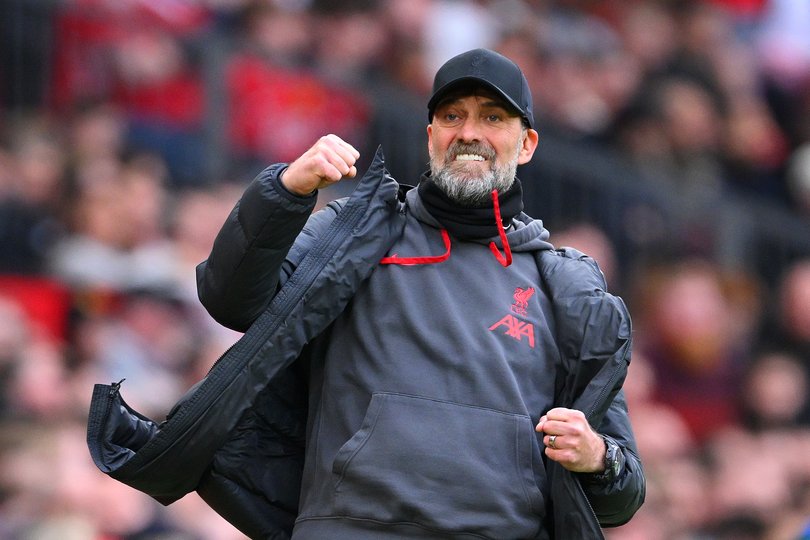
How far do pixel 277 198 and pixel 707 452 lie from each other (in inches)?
226

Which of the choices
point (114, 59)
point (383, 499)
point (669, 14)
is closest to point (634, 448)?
point (383, 499)

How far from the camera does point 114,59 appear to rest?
7098mm

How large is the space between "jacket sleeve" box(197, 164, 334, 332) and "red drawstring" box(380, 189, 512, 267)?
27 cm

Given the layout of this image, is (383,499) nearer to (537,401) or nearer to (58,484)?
(537,401)

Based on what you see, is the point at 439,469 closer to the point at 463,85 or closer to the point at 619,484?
the point at 619,484

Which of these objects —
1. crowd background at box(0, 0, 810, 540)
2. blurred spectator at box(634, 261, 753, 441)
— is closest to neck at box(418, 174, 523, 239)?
crowd background at box(0, 0, 810, 540)

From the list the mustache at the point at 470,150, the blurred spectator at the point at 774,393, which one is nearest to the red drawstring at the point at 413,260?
the mustache at the point at 470,150

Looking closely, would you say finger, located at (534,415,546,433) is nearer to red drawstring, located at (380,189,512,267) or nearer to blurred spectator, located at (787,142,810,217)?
red drawstring, located at (380,189,512,267)

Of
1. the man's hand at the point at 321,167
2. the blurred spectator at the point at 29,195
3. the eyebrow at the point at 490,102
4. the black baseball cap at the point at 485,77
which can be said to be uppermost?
the blurred spectator at the point at 29,195

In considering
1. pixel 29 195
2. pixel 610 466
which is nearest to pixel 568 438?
pixel 610 466

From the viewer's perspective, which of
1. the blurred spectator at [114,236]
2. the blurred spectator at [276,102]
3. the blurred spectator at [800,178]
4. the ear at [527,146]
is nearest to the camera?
the ear at [527,146]

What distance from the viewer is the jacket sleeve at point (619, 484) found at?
10.7 ft

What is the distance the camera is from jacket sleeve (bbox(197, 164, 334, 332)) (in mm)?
3113

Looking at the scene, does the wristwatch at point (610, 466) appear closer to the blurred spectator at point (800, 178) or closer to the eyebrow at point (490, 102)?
the eyebrow at point (490, 102)
